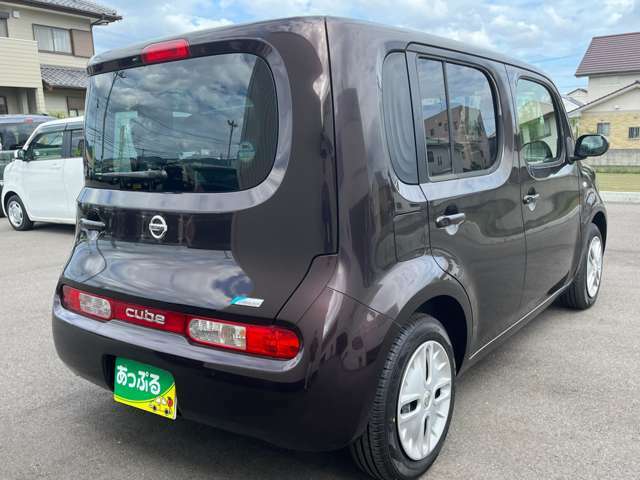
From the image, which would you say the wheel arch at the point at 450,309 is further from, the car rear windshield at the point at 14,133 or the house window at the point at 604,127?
the house window at the point at 604,127

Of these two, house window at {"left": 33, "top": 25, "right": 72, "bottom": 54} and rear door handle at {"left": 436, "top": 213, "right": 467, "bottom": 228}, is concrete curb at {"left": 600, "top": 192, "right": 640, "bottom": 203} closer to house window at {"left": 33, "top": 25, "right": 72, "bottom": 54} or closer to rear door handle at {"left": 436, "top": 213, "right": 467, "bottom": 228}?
rear door handle at {"left": 436, "top": 213, "right": 467, "bottom": 228}

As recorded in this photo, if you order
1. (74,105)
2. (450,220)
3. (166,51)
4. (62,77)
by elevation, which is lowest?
(450,220)

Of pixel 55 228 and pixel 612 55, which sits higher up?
pixel 612 55

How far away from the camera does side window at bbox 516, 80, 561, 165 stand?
3.23m

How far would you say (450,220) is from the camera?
8.00 ft

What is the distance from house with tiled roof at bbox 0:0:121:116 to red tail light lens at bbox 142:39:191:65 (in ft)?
68.0

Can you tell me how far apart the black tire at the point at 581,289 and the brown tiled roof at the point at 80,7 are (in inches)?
886

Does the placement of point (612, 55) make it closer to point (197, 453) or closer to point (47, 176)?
point (47, 176)

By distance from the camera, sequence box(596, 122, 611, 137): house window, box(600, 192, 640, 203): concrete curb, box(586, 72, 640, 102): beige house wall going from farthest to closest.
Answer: box(586, 72, 640, 102): beige house wall, box(596, 122, 611, 137): house window, box(600, 192, 640, 203): concrete curb

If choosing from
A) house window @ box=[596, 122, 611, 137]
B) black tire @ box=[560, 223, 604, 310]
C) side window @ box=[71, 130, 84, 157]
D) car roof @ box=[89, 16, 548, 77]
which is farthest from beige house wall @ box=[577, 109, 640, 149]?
car roof @ box=[89, 16, 548, 77]

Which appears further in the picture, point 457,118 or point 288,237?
point 457,118

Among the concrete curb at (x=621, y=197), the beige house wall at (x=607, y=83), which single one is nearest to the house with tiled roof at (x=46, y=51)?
the concrete curb at (x=621, y=197)

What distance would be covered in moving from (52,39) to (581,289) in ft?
77.4

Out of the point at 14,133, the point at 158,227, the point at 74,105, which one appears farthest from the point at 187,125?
the point at 74,105
